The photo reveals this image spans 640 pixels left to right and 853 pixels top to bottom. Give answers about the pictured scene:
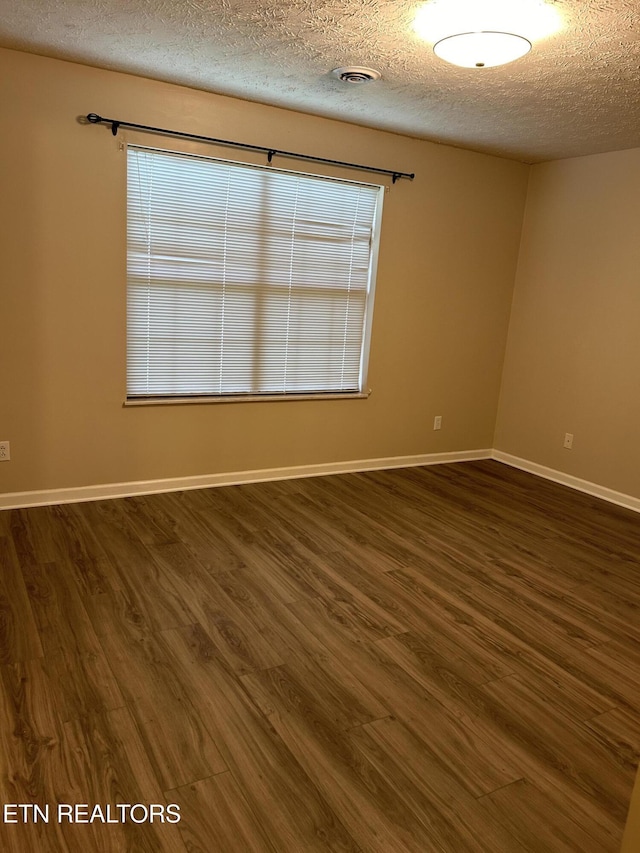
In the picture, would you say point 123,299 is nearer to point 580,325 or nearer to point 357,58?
point 357,58

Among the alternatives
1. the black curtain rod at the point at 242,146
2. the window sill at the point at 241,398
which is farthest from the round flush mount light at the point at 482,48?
the window sill at the point at 241,398

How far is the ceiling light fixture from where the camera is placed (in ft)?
7.63

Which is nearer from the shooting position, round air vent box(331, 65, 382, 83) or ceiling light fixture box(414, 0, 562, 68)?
ceiling light fixture box(414, 0, 562, 68)

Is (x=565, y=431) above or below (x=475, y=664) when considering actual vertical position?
above

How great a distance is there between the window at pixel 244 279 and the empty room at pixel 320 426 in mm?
21

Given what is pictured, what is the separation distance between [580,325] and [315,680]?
356 centimetres

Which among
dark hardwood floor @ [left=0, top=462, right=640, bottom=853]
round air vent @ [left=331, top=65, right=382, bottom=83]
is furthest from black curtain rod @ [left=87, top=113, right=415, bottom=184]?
dark hardwood floor @ [left=0, top=462, right=640, bottom=853]

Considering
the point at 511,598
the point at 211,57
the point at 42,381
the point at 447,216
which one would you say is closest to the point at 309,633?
the point at 511,598

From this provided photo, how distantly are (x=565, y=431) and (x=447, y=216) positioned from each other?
74.5 inches

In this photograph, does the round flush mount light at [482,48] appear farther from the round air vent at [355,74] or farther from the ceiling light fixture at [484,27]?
the round air vent at [355,74]

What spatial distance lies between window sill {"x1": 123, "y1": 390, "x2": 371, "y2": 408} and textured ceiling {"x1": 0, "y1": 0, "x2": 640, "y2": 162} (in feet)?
6.09

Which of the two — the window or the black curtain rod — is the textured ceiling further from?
the window

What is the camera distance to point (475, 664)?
2383 millimetres

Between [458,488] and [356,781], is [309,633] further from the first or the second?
[458,488]
